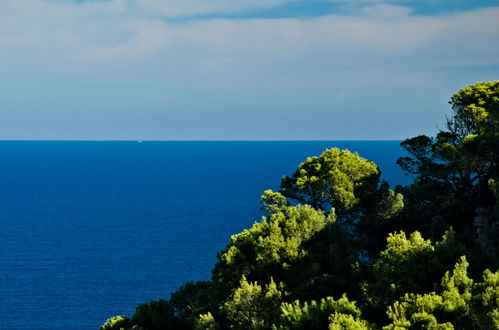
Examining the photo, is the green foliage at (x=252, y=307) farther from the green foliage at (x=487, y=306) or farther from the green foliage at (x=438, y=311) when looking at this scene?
the green foliage at (x=487, y=306)

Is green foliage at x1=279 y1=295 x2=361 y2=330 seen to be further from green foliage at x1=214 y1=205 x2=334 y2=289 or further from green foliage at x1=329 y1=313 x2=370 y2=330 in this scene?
green foliage at x1=214 y1=205 x2=334 y2=289

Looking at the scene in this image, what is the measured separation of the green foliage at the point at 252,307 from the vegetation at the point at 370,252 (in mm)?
57

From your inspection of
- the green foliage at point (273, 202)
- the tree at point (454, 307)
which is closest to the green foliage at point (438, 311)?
the tree at point (454, 307)

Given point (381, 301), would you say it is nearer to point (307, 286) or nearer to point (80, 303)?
point (307, 286)

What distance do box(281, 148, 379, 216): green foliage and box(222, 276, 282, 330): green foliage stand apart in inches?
500

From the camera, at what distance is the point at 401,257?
91.2 ft

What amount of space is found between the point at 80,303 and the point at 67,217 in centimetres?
8057

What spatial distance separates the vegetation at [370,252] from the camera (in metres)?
25.0

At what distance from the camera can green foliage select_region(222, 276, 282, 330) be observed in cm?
3100

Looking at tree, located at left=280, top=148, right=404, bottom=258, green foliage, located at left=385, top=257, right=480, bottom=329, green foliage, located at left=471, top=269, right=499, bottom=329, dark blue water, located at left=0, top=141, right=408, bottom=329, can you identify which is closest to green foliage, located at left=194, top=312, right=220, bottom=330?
green foliage, located at left=385, top=257, right=480, bottom=329

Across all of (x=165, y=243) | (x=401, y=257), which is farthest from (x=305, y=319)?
(x=165, y=243)

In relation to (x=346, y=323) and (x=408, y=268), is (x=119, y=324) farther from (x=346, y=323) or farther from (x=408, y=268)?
(x=408, y=268)

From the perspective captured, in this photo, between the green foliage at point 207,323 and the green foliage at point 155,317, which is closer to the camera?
the green foliage at point 207,323

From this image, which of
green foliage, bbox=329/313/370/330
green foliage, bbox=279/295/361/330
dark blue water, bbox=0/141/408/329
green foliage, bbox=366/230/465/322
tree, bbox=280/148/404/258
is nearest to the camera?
green foliage, bbox=329/313/370/330
